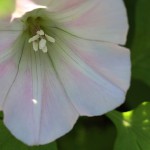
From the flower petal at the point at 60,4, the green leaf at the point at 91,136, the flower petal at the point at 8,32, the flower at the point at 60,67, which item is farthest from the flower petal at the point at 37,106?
the green leaf at the point at 91,136

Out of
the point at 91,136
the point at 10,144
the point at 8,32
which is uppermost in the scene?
the point at 8,32

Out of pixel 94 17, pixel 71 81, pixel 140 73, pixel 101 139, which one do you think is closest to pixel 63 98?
pixel 71 81

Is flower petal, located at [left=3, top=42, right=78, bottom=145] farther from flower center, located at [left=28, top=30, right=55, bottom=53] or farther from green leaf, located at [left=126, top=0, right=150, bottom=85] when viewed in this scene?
green leaf, located at [left=126, top=0, right=150, bottom=85]

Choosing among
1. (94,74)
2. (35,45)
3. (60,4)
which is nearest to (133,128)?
(94,74)

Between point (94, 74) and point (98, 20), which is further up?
point (98, 20)

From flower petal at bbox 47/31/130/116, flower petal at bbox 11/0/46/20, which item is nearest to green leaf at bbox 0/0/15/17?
flower petal at bbox 11/0/46/20

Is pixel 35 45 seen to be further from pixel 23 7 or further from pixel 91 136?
pixel 91 136
